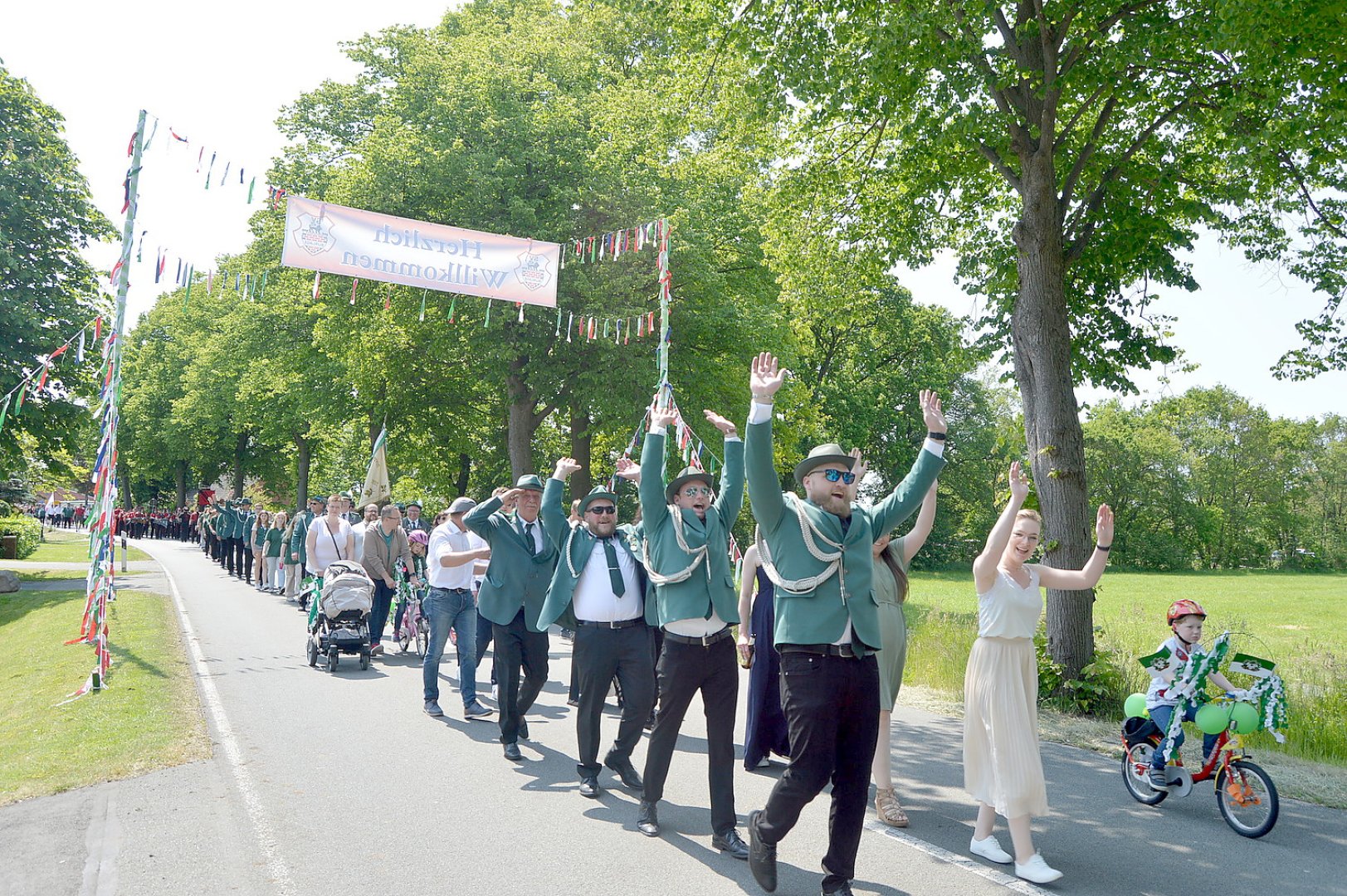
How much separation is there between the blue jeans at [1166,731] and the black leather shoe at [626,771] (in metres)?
3.36

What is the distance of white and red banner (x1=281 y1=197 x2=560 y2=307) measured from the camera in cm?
1377

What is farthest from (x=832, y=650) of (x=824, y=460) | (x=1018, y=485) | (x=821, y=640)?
(x=1018, y=485)

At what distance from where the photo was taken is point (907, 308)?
4897 centimetres

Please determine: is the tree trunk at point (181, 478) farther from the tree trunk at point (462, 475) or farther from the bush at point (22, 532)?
the tree trunk at point (462, 475)

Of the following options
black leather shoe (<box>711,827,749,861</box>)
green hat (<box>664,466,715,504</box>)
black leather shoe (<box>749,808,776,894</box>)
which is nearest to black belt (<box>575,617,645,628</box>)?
green hat (<box>664,466,715,504</box>)

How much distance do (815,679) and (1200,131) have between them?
1103 cm

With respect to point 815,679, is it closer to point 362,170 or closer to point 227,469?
point 362,170

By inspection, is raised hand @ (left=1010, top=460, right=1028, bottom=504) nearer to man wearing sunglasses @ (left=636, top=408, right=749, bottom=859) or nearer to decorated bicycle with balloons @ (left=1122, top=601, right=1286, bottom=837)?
man wearing sunglasses @ (left=636, top=408, right=749, bottom=859)

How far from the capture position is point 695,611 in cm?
573

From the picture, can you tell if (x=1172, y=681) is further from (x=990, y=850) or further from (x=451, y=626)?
(x=451, y=626)

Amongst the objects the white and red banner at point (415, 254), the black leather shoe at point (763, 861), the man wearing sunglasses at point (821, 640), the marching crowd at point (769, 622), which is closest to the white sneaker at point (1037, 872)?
the marching crowd at point (769, 622)

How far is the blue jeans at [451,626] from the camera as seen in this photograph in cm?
955

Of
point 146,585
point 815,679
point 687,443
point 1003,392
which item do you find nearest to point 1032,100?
point 687,443

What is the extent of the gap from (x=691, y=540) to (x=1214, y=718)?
336 cm
